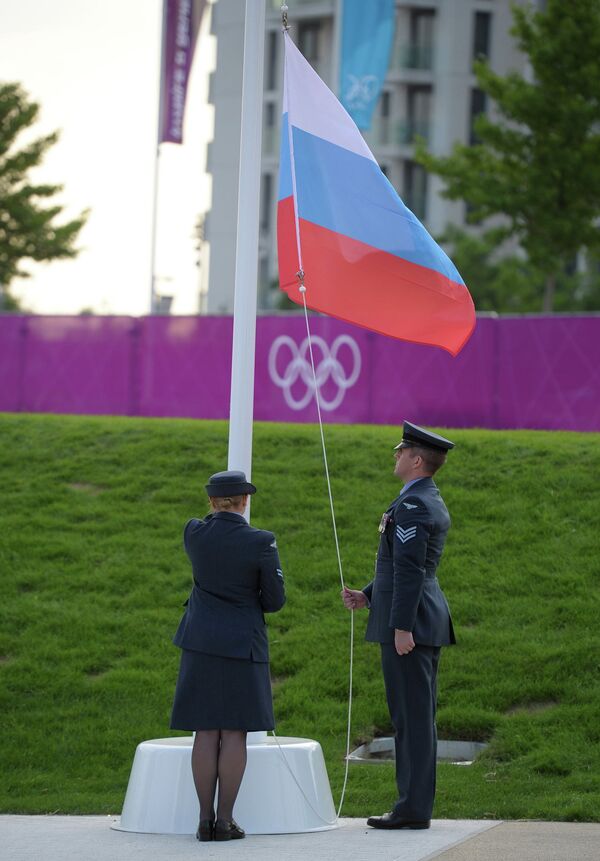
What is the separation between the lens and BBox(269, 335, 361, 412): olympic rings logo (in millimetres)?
19641

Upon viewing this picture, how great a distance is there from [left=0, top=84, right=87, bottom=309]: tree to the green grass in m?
20.5

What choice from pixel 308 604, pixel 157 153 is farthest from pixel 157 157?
pixel 308 604

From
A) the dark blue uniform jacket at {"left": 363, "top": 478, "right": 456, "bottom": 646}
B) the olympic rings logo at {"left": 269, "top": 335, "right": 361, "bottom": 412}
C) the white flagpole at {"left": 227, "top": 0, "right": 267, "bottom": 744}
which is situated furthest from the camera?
the olympic rings logo at {"left": 269, "top": 335, "right": 361, "bottom": 412}

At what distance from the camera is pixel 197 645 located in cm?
699

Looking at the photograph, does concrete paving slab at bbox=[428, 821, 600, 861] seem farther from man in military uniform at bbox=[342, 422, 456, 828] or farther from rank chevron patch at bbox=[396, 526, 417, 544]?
rank chevron patch at bbox=[396, 526, 417, 544]

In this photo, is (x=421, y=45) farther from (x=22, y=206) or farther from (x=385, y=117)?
(x=22, y=206)

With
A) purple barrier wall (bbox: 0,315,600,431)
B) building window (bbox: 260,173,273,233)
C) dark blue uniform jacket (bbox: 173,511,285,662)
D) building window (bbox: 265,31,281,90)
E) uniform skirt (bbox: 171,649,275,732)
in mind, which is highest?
building window (bbox: 265,31,281,90)

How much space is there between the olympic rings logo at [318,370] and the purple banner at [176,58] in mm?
16167

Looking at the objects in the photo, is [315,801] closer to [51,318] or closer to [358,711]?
[358,711]

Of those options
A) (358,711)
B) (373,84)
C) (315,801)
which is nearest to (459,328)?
(315,801)

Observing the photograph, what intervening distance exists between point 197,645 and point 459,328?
252cm

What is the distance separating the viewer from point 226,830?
274 inches

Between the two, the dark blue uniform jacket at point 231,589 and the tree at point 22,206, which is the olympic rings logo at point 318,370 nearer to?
the dark blue uniform jacket at point 231,589

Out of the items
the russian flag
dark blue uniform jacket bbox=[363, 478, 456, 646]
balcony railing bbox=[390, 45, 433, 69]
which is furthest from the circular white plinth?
balcony railing bbox=[390, 45, 433, 69]
